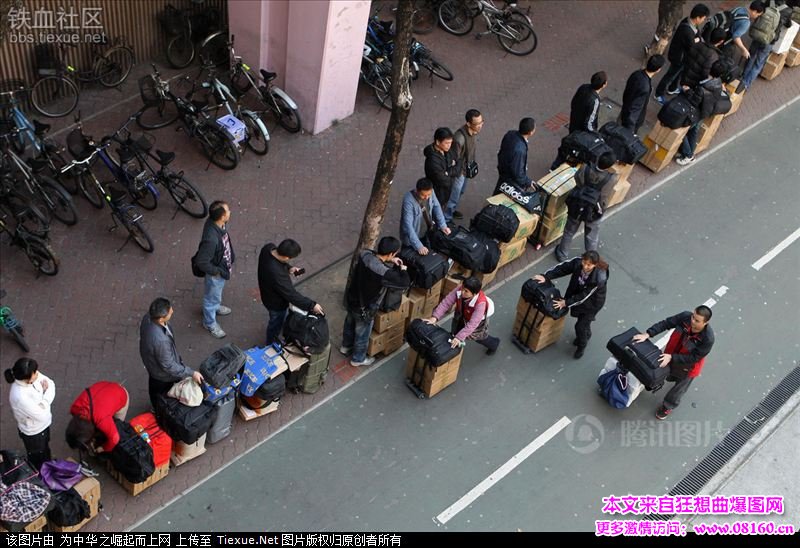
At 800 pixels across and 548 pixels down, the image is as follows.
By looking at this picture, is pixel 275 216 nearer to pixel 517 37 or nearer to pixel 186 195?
pixel 186 195

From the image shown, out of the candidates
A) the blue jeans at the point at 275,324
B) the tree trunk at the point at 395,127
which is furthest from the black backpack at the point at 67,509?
the tree trunk at the point at 395,127

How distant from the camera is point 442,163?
11445mm

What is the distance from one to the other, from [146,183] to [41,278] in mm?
1710

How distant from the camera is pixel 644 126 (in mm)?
14977

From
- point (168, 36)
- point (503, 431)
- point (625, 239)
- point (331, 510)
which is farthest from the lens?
point (168, 36)

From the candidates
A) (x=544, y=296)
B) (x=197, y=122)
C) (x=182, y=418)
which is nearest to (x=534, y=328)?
(x=544, y=296)

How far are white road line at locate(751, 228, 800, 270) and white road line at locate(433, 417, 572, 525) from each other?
4023 millimetres

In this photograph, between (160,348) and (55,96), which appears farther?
(55,96)

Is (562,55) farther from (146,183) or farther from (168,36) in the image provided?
(146,183)

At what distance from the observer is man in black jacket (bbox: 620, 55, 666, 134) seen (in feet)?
43.0

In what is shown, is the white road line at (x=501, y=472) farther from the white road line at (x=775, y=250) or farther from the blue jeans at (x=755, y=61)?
the blue jeans at (x=755, y=61)

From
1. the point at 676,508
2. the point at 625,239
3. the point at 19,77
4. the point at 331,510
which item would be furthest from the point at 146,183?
the point at 676,508

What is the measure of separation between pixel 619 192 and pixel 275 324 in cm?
542

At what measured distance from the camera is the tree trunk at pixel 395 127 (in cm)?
976
